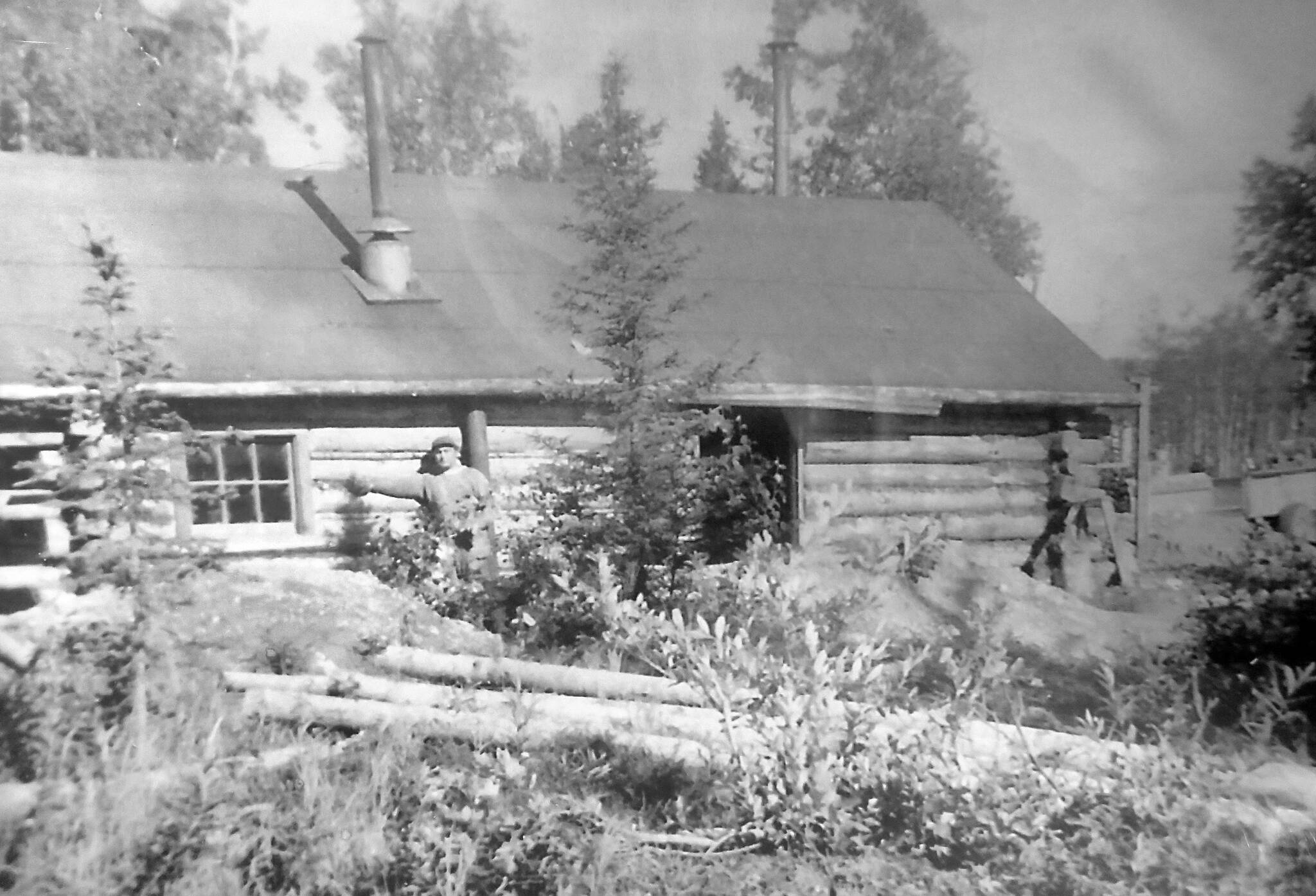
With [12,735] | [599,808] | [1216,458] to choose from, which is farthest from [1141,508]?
[12,735]

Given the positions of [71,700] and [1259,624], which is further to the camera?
[1259,624]

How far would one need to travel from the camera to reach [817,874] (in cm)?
296

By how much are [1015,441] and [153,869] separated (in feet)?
17.6

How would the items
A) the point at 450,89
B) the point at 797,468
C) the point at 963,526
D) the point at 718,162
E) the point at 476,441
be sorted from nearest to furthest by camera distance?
1. the point at 450,89
2. the point at 718,162
3. the point at 963,526
4. the point at 797,468
5. the point at 476,441

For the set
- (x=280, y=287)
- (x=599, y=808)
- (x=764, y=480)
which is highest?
(x=280, y=287)

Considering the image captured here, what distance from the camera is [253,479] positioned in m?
5.18

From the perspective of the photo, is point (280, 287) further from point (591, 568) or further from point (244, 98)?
point (591, 568)

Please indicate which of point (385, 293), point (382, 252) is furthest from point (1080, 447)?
point (382, 252)

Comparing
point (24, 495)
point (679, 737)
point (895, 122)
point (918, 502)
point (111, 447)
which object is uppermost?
point (895, 122)

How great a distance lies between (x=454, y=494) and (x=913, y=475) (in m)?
2.95

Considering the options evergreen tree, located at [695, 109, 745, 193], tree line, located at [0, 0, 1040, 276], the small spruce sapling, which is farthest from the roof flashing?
evergreen tree, located at [695, 109, 745, 193]

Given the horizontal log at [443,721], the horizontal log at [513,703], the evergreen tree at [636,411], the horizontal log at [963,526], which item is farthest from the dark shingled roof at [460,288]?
the horizontal log at [443,721]

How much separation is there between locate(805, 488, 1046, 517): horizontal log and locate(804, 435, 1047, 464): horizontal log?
214 mm

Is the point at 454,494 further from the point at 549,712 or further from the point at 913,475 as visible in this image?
the point at 913,475
